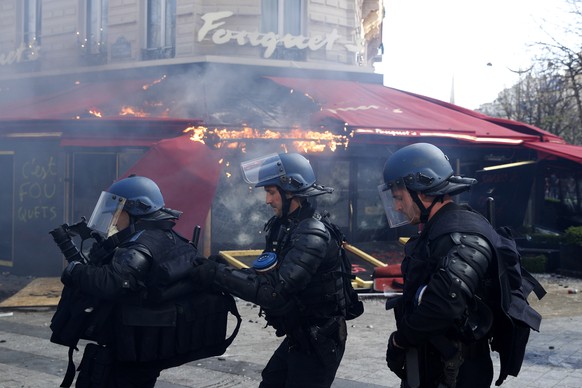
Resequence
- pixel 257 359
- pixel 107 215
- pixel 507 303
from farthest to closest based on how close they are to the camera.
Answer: pixel 257 359, pixel 107 215, pixel 507 303

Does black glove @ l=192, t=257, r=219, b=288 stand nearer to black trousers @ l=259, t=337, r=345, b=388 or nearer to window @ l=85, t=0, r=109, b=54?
black trousers @ l=259, t=337, r=345, b=388

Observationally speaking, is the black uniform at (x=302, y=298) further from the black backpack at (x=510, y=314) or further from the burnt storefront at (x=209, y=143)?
the burnt storefront at (x=209, y=143)

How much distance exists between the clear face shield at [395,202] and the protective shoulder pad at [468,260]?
42 centimetres

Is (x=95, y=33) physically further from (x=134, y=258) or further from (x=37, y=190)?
(x=134, y=258)

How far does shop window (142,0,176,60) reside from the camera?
527 inches

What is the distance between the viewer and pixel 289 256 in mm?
3906

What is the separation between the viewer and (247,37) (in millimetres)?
12992

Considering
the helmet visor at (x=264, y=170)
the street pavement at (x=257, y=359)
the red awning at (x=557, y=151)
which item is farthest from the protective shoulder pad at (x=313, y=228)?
the red awning at (x=557, y=151)

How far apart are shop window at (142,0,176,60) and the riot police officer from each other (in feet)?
31.4

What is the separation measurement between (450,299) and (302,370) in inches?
49.8

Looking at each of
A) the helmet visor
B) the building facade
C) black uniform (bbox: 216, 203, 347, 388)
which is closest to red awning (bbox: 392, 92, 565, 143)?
the building facade

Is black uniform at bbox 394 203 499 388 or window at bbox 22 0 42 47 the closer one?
black uniform at bbox 394 203 499 388

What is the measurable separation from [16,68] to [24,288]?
18.9 ft

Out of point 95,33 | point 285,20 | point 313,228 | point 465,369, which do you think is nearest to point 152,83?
point 95,33
